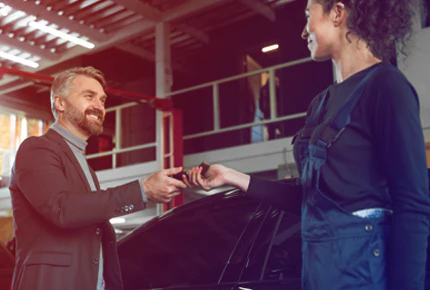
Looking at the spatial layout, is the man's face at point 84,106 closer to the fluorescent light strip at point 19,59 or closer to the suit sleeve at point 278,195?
the suit sleeve at point 278,195

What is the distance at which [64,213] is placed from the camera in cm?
164

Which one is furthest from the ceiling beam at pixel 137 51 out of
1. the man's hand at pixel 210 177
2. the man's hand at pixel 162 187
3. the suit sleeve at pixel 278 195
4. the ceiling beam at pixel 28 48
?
the suit sleeve at pixel 278 195

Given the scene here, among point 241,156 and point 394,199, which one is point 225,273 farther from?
point 241,156

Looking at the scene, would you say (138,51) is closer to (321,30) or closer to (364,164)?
(321,30)

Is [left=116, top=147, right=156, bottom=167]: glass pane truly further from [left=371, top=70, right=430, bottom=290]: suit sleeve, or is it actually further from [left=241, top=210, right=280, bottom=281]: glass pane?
[left=371, top=70, right=430, bottom=290]: suit sleeve

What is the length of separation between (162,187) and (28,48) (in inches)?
372

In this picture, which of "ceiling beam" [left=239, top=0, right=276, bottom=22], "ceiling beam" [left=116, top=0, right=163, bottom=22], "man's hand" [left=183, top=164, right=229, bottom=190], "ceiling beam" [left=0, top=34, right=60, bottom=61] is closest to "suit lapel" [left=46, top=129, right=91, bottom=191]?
"man's hand" [left=183, top=164, right=229, bottom=190]

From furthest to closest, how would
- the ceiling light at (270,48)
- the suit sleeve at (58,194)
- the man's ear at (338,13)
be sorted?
the ceiling light at (270,48) → the suit sleeve at (58,194) → the man's ear at (338,13)

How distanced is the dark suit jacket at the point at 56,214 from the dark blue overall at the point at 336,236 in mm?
692

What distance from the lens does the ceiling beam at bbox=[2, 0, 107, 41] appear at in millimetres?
8163

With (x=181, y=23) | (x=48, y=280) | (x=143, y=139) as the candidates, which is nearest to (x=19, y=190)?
(x=48, y=280)

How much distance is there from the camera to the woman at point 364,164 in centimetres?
111

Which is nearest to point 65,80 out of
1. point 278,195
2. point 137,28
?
point 278,195

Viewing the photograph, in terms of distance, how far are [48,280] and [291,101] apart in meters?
9.02
